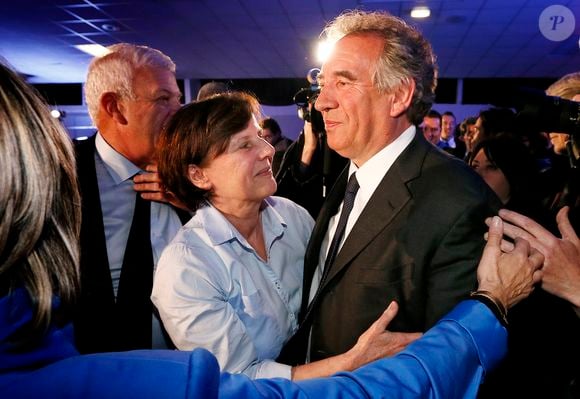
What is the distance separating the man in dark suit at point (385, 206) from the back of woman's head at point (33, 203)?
0.80m

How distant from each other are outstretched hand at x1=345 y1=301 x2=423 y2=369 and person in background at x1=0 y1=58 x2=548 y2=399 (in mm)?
373

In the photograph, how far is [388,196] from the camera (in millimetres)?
1271

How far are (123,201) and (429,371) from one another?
1.33 m

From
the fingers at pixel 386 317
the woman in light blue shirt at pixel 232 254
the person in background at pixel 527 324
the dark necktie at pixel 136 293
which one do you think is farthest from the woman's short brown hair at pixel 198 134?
the person in background at pixel 527 324

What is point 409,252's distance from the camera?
117 cm

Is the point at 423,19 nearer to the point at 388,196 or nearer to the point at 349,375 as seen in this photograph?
the point at 388,196

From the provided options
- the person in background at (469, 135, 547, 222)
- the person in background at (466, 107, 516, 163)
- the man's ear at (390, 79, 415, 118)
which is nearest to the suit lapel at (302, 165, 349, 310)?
the man's ear at (390, 79, 415, 118)

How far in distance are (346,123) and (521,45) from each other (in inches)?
319

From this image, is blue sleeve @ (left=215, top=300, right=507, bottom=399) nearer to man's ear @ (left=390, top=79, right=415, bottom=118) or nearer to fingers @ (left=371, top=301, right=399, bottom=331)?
fingers @ (left=371, top=301, right=399, bottom=331)

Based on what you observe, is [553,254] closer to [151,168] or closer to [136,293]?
[136,293]

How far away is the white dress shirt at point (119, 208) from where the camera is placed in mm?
1634

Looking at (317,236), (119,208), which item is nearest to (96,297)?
(119,208)

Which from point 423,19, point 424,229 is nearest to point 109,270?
point 424,229

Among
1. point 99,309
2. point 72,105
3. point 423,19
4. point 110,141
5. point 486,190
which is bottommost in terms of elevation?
point 99,309
